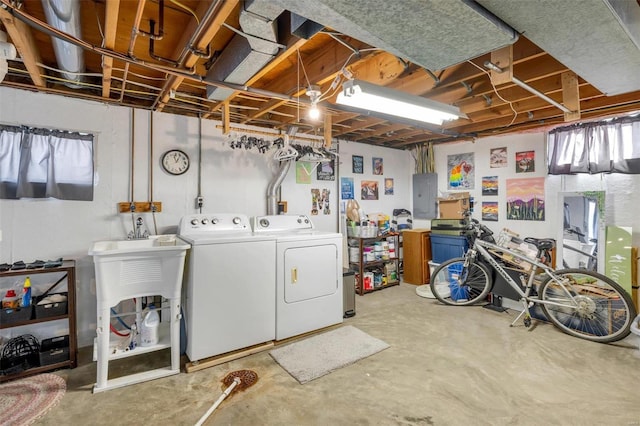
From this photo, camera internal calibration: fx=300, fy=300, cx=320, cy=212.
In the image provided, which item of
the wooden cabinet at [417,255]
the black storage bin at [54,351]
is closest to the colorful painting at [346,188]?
the wooden cabinet at [417,255]

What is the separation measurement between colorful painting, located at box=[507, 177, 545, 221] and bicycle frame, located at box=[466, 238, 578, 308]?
1.08m

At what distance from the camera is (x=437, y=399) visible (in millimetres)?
2166

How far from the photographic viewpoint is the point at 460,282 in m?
4.04

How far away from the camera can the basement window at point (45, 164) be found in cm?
268

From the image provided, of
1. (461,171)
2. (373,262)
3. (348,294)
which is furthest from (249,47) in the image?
(461,171)

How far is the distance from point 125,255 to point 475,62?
3.17 m

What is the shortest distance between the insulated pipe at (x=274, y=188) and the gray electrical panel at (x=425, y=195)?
2.84 meters

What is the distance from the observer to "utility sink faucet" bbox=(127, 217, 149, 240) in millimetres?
3109

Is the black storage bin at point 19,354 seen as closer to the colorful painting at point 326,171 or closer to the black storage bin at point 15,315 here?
the black storage bin at point 15,315

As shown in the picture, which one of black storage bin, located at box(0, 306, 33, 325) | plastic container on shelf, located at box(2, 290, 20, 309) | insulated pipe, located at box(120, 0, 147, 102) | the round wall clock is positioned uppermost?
insulated pipe, located at box(120, 0, 147, 102)

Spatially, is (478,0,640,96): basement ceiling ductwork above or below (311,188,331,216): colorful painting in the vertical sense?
above

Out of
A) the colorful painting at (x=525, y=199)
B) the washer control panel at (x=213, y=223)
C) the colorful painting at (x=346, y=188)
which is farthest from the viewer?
the colorful painting at (x=346, y=188)

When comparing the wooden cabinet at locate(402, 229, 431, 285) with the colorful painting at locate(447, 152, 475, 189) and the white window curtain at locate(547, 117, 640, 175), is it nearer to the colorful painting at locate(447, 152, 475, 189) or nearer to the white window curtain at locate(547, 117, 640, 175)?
the colorful painting at locate(447, 152, 475, 189)

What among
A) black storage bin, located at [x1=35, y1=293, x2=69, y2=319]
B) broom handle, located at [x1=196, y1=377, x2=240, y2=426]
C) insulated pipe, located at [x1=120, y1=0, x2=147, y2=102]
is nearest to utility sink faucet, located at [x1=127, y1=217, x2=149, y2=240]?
black storage bin, located at [x1=35, y1=293, x2=69, y2=319]
